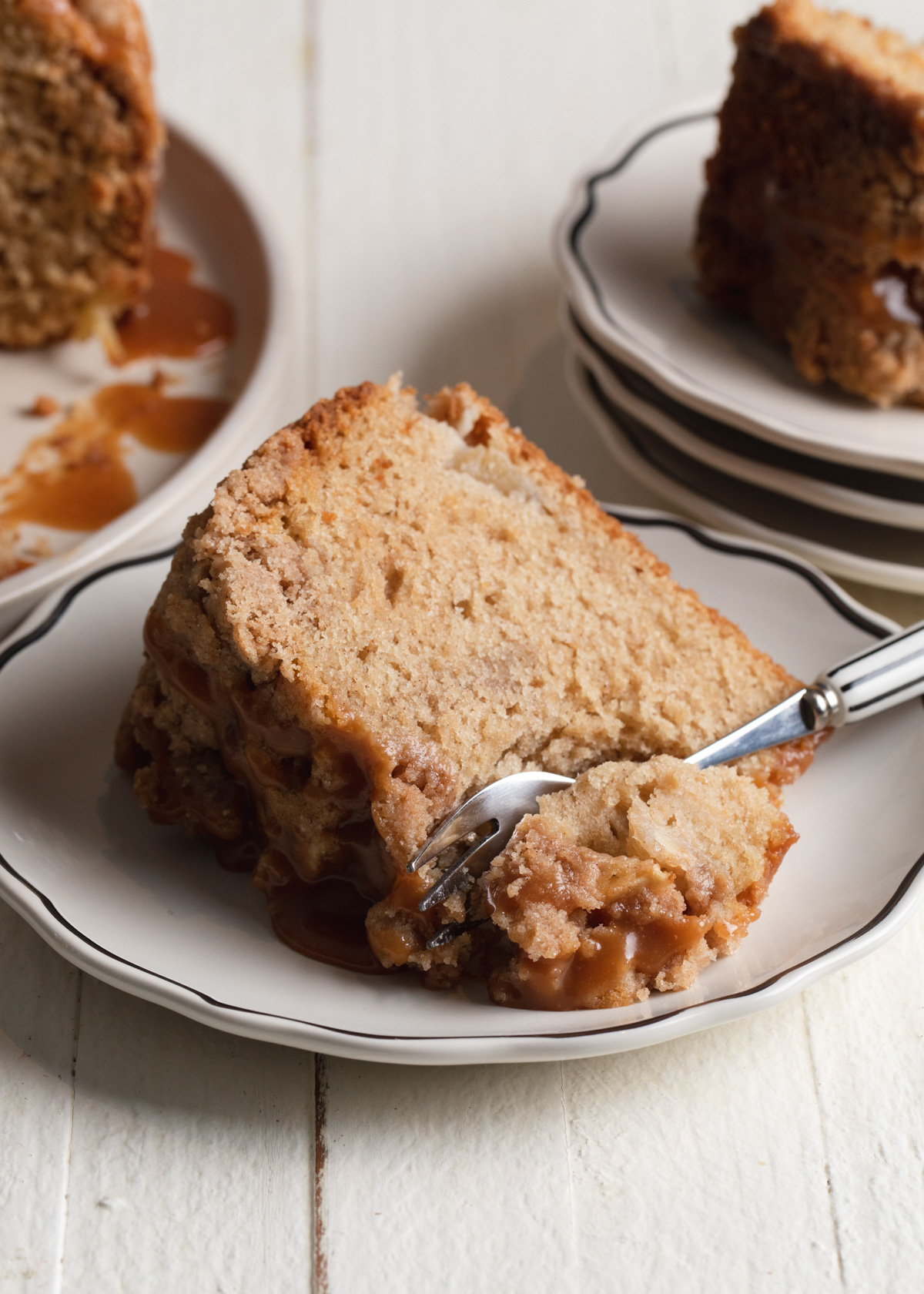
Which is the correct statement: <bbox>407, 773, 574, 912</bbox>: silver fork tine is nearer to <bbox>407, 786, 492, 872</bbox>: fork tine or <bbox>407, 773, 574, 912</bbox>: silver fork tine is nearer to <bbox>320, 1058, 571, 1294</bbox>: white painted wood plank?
<bbox>407, 786, 492, 872</bbox>: fork tine

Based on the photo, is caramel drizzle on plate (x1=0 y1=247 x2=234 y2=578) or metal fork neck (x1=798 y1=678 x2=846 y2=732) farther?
caramel drizzle on plate (x1=0 y1=247 x2=234 y2=578)

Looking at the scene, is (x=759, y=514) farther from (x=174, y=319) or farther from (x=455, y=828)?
(x=174, y=319)

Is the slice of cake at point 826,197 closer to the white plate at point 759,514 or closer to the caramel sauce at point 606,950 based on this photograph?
the white plate at point 759,514

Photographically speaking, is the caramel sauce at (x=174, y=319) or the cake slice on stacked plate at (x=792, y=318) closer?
the cake slice on stacked plate at (x=792, y=318)

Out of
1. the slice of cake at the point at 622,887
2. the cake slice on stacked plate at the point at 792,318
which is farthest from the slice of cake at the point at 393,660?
the cake slice on stacked plate at the point at 792,318

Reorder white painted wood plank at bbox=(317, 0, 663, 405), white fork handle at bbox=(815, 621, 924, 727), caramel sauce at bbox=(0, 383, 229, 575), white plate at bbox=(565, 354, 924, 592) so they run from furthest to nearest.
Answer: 1. white painted wood plank at bbox=(317, 0, 663, 405)
2. caramel sauce at bbox=(0, 383, 229, 575)
3. white plate at bbox=(565, 354, 924, 592)
4. white fork handle at bbox=(815, 621, 924, 727)

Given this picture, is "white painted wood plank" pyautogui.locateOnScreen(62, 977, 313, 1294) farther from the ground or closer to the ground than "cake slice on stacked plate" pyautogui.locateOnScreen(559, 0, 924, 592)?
closer to the ground

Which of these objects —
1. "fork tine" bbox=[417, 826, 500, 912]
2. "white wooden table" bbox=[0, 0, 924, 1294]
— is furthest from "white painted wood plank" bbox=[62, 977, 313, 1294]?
"fork tine" bbox=[417, 826, 500, 912]
